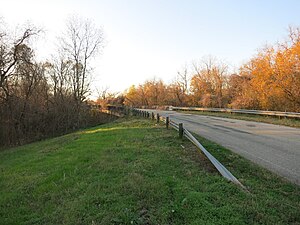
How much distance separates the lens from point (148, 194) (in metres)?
5.18

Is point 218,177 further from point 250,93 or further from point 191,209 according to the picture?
point 250,93

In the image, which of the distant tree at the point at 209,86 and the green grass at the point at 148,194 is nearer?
the green grass at the point at 148,194

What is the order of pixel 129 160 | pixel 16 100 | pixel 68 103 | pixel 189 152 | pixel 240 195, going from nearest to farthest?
pixel 240 195 < pixel 129 160 < pixel 189 152 < pixel 16 100 < pixel 68 103

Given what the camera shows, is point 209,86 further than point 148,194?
Yes

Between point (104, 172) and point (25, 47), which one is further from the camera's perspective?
point (25, 47)

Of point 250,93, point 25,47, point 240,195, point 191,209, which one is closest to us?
point 191,209

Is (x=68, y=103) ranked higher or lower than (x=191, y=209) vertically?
higher

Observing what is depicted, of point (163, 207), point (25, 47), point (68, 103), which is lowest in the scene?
point (163, 207)

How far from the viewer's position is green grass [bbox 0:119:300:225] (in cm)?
419

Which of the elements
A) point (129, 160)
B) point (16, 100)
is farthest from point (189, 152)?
point (16, 100)

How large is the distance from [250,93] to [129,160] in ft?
75.4

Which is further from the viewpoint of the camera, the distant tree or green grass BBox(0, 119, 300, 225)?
the distant tree

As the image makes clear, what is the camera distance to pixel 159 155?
8.50 m

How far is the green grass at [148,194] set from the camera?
419 cm
